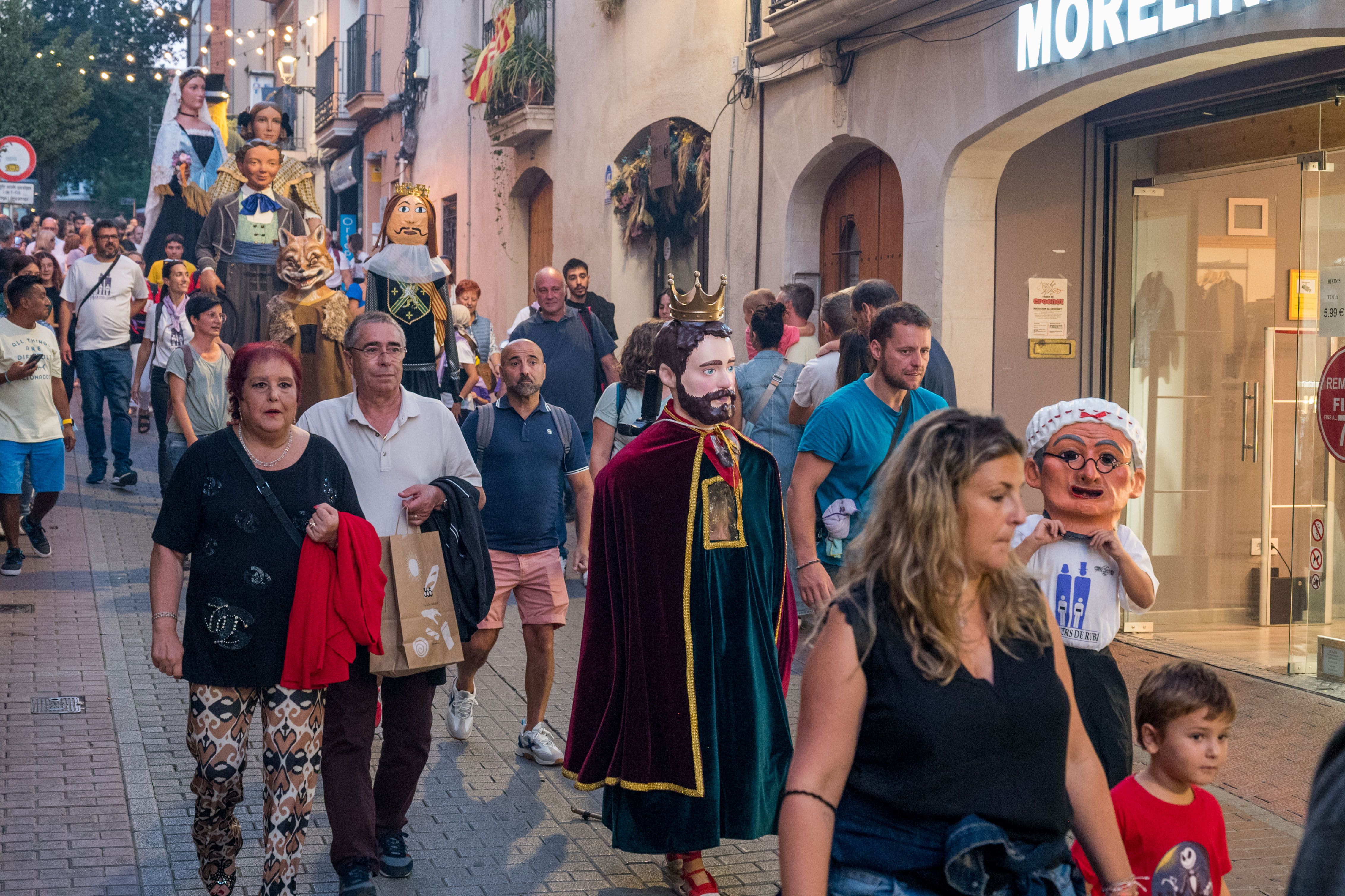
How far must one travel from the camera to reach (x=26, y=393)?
10.0 metres

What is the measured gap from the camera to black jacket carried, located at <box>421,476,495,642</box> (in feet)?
16.9

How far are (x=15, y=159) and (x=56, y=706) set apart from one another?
14.3 metres

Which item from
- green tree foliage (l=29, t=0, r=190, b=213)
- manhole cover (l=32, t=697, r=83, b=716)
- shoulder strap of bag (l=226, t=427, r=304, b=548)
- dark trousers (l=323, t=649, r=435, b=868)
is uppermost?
green tree foliage (l=29, t=0, r=190, b=213)

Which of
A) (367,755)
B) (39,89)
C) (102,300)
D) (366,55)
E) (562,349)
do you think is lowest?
(367,755)

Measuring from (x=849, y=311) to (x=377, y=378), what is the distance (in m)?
3.87

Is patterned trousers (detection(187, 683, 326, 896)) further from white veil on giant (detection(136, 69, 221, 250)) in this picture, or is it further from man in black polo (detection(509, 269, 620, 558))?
white veil on giant (detection(136, 69, 221, 250))

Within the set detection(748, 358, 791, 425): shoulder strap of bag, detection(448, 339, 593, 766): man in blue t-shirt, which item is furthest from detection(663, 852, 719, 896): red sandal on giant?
detection(748, 358, 791, 425): shoulder strap of bag

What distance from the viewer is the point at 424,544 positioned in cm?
507

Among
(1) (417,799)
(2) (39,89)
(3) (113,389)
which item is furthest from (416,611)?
(2) (39,89)

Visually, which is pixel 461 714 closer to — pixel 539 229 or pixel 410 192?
pixel 410 192

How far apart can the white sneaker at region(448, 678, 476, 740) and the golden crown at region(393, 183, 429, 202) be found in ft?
8.56

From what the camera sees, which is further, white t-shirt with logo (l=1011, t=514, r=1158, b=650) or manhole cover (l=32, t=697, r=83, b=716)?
manhole cover (l=32, t=697, r=83, b=716)

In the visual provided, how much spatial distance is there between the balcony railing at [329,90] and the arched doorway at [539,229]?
10.3m

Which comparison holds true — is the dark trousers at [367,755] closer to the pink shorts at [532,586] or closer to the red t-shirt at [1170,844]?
the pink shorts at [532,586]
